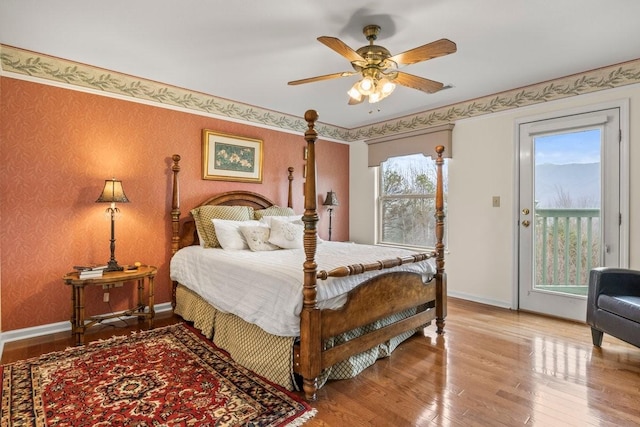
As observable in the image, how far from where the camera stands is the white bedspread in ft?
6.56

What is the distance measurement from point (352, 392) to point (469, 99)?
3.45m

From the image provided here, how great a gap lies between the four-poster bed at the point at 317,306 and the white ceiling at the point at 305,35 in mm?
861

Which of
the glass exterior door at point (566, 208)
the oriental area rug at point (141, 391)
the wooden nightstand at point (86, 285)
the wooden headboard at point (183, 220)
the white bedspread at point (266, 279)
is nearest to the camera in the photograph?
the oriental area rug at point (141, 391)

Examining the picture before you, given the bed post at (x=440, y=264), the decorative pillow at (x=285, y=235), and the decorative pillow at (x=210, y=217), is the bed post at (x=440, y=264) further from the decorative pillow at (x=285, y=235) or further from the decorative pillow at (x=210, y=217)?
the decorative pillow at (x=210, y=217)

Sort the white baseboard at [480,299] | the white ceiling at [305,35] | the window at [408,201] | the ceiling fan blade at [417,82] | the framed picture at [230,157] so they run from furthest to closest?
the window at [408,201], the framed picture at [230,157], the white baseboard at [480,299], the ceiling fan blade at [417,82], the white ceiling at [305,35]

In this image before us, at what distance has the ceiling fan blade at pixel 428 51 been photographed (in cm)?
192

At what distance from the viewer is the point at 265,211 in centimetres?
405

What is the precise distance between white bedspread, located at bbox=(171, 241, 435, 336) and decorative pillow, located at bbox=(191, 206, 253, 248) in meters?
0.13

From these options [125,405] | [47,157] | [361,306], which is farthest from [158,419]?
[47,157]

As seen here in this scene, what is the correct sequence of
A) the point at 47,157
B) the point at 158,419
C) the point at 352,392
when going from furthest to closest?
the point at 47,157 → the point at 352,392 → the point at 158,419

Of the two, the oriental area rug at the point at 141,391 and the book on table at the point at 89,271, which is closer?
the oriental area rug at the point at 141,391

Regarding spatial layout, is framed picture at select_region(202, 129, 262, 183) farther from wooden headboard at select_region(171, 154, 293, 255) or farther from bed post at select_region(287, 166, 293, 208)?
bed post at select_region(287, 166, 293, 208)

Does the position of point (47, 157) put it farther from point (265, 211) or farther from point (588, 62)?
point (588, 62)

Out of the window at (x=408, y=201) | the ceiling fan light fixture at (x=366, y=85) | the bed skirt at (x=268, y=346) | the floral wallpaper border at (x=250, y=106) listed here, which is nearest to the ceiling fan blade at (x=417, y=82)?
the ceiling fan light fixture at (x=366, y=85)
